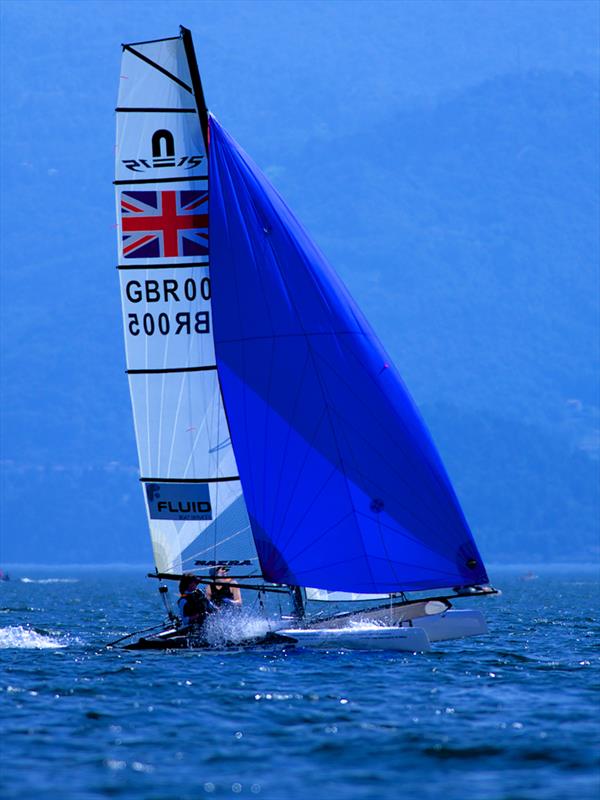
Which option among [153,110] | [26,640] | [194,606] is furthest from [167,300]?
[26,640]

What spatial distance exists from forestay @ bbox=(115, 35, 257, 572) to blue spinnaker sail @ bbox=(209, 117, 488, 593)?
0.52 metres

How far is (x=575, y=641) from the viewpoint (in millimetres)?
36125

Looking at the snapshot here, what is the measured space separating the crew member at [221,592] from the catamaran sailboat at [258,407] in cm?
22

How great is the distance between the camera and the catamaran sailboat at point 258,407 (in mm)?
29625

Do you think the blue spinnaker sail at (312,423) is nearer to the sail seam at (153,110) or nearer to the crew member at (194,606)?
the sail seam at (153,110)

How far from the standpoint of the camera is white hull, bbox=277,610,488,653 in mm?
29500

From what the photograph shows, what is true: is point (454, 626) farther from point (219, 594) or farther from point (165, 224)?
point (165, 224)

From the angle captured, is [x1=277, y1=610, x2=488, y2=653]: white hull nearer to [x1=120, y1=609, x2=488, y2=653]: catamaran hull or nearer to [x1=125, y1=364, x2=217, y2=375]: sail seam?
[x1=120, y1=609, x2=488, y2=653]: catamaran hull

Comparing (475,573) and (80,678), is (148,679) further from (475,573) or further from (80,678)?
(475,573)

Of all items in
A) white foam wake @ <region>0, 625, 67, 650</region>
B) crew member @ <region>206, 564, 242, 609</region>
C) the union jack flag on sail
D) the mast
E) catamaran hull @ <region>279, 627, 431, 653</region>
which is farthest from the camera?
white foam wake @ <region>0, 625, 67, 650</region>

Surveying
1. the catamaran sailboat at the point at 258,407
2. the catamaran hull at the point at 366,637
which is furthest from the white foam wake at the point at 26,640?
the catamaran hull at the point at 366,637

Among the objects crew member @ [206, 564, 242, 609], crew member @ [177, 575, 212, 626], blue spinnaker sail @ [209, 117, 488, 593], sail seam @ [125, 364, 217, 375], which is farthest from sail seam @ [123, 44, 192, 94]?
crew member @ [177, 575, 212, 626]

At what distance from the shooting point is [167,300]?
31109 mm

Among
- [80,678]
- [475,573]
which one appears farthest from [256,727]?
[475,573]
